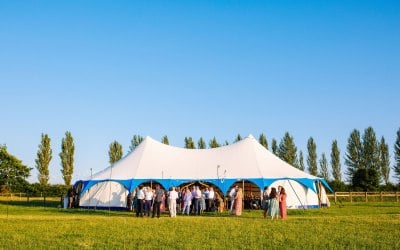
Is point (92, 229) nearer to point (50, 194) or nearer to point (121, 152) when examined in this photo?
point (50, 194)

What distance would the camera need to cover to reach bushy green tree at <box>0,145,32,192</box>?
40969 mm

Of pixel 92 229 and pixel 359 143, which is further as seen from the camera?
pixel 359 143

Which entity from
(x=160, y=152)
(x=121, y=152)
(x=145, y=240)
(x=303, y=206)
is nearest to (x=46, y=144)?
(x=121, y=152)

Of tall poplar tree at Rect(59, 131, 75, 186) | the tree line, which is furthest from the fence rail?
tall poplar tree at Rect(59, 131, 75, 186)

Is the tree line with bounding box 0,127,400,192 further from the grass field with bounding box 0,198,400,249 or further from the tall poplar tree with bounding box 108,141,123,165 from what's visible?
the grass field with bounding box 0,198,400,249

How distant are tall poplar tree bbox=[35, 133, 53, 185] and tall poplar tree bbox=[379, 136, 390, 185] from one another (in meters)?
37.5

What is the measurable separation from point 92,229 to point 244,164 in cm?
1626

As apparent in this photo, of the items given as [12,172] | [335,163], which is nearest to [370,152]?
[335,163]

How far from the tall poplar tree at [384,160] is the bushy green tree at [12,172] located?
1575 inches

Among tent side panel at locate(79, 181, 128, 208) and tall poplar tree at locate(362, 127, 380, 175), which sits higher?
tall poplar tree at locate(362, 127, 380, 175)

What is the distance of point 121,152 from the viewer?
64.8 m

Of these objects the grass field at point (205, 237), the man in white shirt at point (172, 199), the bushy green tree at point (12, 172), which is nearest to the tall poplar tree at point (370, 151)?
the bushy green tree at point (12, 172)

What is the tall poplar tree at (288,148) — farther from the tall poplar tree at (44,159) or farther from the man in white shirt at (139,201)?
the man in white shirt at (139,201)

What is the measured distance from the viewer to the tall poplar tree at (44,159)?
58.2 metres
